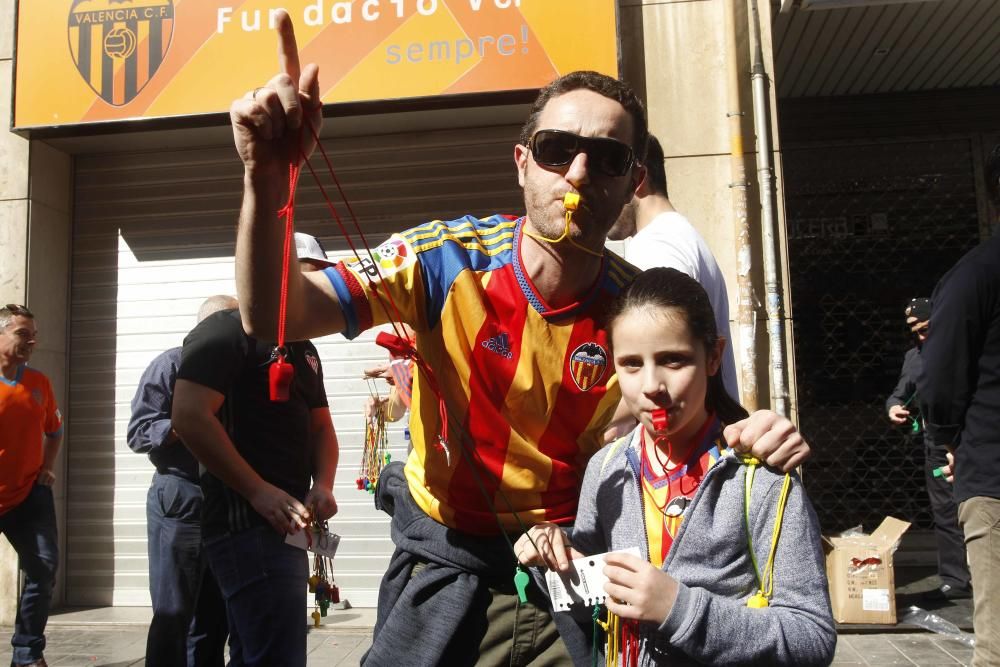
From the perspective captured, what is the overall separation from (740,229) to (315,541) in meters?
3.96

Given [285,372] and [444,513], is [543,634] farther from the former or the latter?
[285,372]

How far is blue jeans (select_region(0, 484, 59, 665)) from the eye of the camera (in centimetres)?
482

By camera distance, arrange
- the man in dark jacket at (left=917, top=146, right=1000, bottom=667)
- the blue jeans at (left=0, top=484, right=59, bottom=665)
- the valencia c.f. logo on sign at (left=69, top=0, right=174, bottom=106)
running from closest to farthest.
→ 1. the man in dark jacket at (left=917, top=146, right=1000, bottom=667)
2. the blue jeans at (left=0, top=484, right=59, bottom=665)
3. the valencia c.f. logo on sign at (left=69, top=0, right=174, bottom=106)

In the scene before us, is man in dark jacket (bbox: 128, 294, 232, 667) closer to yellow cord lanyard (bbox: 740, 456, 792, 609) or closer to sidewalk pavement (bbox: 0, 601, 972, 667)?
sidewalk pavement (bbox: 0, 601, 972, 667)

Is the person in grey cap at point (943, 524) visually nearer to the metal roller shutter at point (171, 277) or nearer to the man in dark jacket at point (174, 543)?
the metal roller shutter at point (171, 277)

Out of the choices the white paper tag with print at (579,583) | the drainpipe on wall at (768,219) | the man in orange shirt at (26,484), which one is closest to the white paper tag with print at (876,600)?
the drainpipe on wall at (768,219)

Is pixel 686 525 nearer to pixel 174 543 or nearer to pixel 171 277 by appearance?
pixel 174 543

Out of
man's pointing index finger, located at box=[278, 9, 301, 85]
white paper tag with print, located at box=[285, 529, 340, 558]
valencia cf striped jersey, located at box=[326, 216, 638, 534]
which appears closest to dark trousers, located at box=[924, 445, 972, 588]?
white paper tag with print, located at box=[285, 529, 340, 558]

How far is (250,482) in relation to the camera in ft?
10.3

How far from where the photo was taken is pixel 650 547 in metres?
1.78

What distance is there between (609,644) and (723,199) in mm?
4784

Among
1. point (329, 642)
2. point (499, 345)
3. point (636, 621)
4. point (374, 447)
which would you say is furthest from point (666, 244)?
point (329, 642)

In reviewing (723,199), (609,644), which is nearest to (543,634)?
(609,644)

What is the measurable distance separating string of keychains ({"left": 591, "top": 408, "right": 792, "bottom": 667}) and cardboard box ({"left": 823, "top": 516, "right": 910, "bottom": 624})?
13.9 feet
